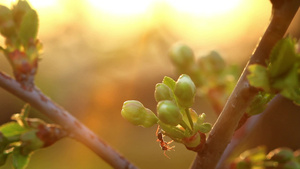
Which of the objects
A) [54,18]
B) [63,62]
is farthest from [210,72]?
[63,62]

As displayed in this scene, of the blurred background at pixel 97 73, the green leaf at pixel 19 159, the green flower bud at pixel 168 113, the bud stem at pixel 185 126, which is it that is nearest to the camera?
the green flower bud at pixel 168 113

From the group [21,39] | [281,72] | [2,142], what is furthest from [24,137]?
[281,72]

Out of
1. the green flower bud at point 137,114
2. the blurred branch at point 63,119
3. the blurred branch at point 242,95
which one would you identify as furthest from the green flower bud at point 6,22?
the blurred branch at point 242,95

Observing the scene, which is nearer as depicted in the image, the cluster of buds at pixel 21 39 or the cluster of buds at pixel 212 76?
the cluster of buds at pixel 21 39

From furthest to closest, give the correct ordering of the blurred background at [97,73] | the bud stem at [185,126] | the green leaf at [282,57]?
the blurred background at [97,73] → the bud stem at [185,126] → the green leaf at [282,57]

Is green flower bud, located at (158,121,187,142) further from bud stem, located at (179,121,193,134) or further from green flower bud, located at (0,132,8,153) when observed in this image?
green flower bud, located at (0,132,8,153)

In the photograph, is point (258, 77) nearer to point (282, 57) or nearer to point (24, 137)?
point (282, 57)

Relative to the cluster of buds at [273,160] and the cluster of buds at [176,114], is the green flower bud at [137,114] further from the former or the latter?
the cluster of buds at [273,160]
